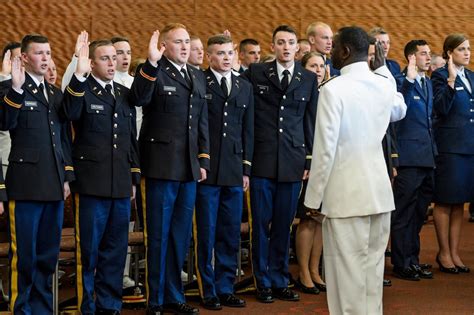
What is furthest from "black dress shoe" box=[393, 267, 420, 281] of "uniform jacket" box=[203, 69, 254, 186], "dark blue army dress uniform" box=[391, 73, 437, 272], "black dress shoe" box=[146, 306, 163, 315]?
"black dress shoe" box=[146, 306, 163, 315]

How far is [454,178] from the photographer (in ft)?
22.9

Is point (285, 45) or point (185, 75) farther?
point (285, 45)

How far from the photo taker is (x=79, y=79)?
4.95 meters

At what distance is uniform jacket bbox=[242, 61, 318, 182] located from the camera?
589 centimetres

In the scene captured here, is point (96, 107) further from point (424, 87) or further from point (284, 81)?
point (424, 87)

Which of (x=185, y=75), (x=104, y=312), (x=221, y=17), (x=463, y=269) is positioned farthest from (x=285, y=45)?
(x=221, y=17)

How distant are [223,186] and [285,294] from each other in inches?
29.0

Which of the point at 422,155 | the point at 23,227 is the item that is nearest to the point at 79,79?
the point at 23,227

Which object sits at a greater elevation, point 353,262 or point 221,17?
point 221,17

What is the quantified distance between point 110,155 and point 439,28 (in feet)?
18.1

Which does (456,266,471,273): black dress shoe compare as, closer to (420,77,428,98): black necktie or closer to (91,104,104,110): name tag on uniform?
(420,77,428,98): black necktie

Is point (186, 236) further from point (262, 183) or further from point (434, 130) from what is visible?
point (434, 130)

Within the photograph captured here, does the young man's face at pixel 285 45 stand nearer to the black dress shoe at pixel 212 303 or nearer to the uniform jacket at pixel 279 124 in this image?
the uniform jacket at pixel 279 124

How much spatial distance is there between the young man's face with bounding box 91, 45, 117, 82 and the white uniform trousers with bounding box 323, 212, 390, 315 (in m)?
1.50
